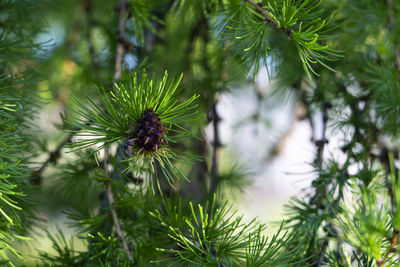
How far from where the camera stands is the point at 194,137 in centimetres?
40

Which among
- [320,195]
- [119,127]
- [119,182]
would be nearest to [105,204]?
[119,182]

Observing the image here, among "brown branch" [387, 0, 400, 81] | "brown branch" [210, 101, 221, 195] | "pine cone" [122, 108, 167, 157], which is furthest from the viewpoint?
"brown branch" [210, 101, 221, 195]

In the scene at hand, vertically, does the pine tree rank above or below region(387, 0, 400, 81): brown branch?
below

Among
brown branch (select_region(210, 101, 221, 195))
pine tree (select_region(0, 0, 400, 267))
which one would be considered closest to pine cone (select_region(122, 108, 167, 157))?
pine tree (select_region(0, 0, 400, 267))

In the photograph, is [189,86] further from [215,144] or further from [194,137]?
[194,137]

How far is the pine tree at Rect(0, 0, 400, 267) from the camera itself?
0.37 m

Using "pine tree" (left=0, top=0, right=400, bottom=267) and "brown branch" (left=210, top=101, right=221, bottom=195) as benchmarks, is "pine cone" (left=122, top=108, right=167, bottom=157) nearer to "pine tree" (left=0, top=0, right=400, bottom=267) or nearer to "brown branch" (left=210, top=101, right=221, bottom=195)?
"pine tree" (left=0, top=0, right=400, bottom=267)

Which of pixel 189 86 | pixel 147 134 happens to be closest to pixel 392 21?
pixel 189 86

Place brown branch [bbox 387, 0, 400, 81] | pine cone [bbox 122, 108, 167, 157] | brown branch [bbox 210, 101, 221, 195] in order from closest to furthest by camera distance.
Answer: pine cone [bbox 122, 108, 167, 157] → brown branch [bbox 387, 0, 400, 81] → brown branch [bbox 210, 101, 221, 195]

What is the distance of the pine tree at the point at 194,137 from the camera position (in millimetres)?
368

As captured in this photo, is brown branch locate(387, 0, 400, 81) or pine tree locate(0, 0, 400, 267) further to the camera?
brown branch locate(387, 0, 400, 81)

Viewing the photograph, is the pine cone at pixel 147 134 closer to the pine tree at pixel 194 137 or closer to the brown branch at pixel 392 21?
the pine tree at pixel 194 137

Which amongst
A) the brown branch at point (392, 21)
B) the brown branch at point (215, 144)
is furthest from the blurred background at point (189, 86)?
the brown branch at point (392, 21)

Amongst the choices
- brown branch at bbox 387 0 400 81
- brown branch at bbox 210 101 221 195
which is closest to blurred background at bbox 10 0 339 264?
brown branch at bbox 210 101 221 195
